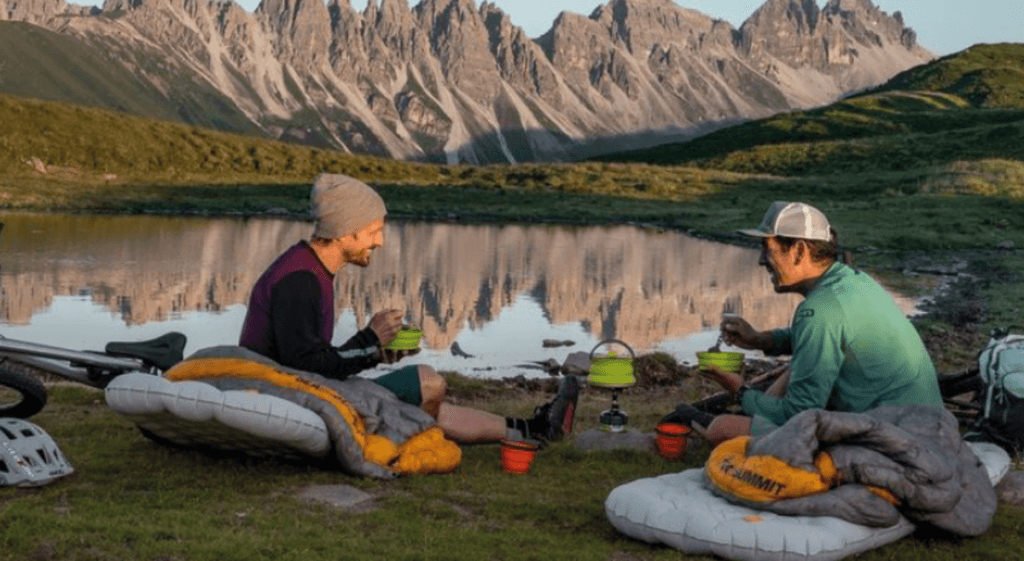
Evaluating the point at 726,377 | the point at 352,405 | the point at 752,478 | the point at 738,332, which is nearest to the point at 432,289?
the point at 726,377

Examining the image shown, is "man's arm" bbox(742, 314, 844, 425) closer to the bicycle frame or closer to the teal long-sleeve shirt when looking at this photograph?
the teal long-sleeve shirt

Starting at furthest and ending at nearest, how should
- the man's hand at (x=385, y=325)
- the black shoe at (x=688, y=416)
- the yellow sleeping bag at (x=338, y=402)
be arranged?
the black shoe at (x=688, y=416)
the man's hand at (x=385, y=325)
the yellow sleeping bag at (x=338, y=402)

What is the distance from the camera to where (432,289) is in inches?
1334

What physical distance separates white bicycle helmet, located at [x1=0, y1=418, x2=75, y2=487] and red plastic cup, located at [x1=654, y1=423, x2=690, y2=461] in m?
5.60

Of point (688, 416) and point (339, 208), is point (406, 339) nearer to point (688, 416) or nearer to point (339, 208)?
point (339, 208)

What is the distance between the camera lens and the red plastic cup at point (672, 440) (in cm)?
1200

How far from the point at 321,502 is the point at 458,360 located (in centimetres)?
1151

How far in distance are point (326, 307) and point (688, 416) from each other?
4.06 metres

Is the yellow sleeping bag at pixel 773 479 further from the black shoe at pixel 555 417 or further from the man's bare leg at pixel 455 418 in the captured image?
the black shoe at pixel 555 417

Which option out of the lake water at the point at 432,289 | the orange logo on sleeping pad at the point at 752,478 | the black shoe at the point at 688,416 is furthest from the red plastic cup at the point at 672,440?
the lake water at the point at 432,289

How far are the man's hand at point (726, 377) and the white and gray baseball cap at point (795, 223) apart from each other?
1.64m

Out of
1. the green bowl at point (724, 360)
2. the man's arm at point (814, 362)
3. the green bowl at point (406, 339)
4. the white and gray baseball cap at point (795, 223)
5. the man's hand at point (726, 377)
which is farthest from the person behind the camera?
the green bowl at point (724, 360)

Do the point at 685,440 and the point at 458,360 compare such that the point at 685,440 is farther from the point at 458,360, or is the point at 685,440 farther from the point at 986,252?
the point at 986,252

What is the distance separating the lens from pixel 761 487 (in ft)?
29.8
